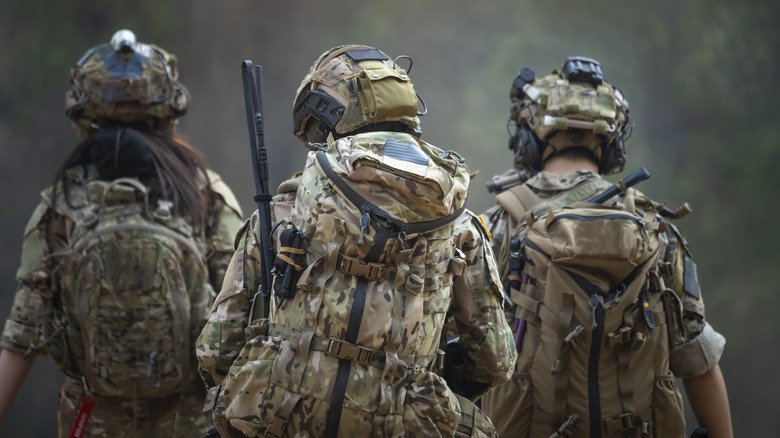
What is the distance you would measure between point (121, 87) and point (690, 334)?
258 centimetres

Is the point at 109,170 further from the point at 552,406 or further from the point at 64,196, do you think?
the point at 552,406

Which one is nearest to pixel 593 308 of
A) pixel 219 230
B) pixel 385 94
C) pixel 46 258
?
pixel 385 94

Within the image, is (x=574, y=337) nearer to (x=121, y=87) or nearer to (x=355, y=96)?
(x=355, y=96)

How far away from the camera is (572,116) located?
3.12 metres

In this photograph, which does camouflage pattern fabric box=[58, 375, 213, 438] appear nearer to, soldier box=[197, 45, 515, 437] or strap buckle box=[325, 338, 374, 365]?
soldier box=[197, 45, 515, 437]

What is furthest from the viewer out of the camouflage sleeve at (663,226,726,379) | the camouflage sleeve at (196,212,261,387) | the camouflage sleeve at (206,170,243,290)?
the camouflage sleeve at (206,170,243,290)

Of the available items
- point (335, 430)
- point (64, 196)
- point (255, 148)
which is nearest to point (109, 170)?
point (64, 196)

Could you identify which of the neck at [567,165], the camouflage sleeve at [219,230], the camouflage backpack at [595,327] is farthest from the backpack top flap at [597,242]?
the camouflage sleeve at [219,230]

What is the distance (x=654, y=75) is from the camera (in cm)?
611

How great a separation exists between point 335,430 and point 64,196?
6.85 ft

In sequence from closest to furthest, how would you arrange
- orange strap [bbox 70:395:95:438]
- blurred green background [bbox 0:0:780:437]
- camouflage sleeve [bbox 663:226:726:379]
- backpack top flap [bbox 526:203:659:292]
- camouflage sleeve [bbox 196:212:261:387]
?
camouflage sleeve [bbox 196:212:261:387]
backpack top flap [bbox 526:203:659:292]
camouflage sleeve [bbox 663:226:726:379]
orange strap [bbox 70:395:95:438]
blurred green background [bbox 0:0:780:437]

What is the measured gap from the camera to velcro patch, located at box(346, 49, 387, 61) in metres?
2.15

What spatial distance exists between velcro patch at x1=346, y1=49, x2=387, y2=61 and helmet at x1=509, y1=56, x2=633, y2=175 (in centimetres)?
115

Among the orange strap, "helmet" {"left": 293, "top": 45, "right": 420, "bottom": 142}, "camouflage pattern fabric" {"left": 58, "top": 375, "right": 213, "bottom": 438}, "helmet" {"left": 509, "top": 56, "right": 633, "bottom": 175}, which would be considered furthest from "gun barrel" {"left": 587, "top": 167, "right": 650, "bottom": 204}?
the orange strap
